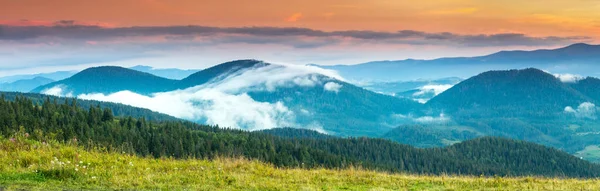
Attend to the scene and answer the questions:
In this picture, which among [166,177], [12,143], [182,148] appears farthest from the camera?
[182,148]

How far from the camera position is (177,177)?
78.2 feet

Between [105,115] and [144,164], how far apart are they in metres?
151

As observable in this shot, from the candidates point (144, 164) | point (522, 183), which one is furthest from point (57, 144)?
point (522, 183)

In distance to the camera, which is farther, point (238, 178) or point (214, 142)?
point (214, 142)

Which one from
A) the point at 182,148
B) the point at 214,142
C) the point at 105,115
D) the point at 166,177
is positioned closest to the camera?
the point at 166,177

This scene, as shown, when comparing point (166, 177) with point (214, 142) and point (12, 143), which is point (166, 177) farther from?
point (214, 142)

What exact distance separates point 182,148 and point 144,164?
12951 centimetres

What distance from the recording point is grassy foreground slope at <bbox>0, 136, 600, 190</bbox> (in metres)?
22.2

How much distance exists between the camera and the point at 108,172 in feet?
78.9

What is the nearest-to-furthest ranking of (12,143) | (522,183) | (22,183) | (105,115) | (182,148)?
1. (22,183)
2. (522,183)
3. (12,143)
4. (182,148)
5. (105,115)

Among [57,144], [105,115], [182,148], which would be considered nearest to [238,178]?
[57,144]

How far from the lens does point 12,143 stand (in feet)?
98.4

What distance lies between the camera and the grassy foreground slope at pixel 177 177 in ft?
72.8

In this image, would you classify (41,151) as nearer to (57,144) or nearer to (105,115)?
(57,144)
